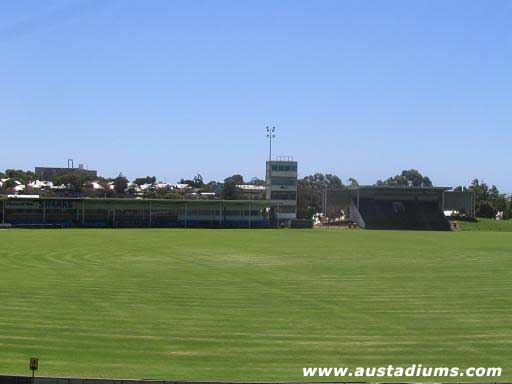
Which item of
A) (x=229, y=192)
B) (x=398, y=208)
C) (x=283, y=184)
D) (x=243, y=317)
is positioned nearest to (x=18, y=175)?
(x=229, y=192)

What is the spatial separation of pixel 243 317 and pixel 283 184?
89.5 meters

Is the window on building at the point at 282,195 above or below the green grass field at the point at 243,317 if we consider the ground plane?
above

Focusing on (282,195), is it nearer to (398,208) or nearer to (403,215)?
(398,208)

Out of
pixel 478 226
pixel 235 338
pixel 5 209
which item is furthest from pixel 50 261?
pixel 478 226

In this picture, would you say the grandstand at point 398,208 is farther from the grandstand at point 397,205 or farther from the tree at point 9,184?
the tree at point 9,184

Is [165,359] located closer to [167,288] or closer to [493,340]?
[493,340]

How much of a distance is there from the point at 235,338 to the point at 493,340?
5680 millimetres

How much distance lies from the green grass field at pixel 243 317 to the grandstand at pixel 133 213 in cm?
4987

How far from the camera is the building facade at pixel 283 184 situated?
105 m

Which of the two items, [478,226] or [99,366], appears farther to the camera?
[478,226]

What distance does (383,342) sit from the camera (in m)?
14.6

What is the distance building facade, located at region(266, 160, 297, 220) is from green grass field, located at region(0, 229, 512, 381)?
7285 centimetres

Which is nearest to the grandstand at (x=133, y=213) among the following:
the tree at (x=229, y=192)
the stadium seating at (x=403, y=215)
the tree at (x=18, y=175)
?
the stadium seating at (x=403, y=215)

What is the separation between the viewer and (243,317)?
17.2m
